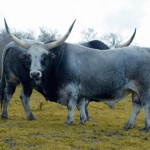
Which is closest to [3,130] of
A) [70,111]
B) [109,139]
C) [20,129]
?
[20,129]

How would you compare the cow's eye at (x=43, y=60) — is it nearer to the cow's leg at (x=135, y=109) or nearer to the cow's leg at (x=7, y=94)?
the cow's leg at (x=7, y=94)

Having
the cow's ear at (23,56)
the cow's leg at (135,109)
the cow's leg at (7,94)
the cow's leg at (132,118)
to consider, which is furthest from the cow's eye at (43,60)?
the cow's leg at (132,118)

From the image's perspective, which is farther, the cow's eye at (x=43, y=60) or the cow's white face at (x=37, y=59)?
the cow's eye at (x=43, y=60)

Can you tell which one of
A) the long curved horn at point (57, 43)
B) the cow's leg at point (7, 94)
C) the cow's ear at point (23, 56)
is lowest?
the cow's leg at point (7, 94)

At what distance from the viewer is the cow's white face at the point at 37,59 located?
926 cm

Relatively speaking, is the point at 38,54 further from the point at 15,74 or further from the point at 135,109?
the point at 135,109

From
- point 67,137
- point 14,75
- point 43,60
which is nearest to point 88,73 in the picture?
point 43,60

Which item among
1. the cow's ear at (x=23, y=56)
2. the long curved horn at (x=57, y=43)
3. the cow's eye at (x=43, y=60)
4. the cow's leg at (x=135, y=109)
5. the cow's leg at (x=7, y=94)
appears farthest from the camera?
the cow's leg at (x=7, y=94)

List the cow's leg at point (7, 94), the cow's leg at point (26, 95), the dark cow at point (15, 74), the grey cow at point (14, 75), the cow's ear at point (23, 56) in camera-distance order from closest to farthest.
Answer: the cow's ear at point (23, 56) → the dark cow at point (15, 74) → the grey cow at point (14, 75) → the cow's leg at point (26, 95) → the cow's leg at point (7, 94)

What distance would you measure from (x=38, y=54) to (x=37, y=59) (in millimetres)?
140

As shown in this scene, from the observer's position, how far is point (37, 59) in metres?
9.46

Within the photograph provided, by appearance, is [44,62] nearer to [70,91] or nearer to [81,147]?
[70,91]

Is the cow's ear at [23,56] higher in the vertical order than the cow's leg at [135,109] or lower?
higher

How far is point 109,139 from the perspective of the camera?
28.4 feet
